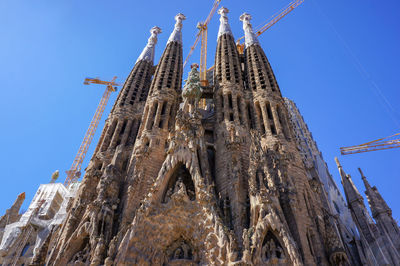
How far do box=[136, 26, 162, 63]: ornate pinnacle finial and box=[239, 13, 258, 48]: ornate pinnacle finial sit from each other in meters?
9.65

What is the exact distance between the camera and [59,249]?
1558 cm

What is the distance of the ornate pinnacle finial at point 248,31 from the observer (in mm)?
31562

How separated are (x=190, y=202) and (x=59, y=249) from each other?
663 centimetres

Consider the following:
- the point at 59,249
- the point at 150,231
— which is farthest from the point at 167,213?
the point at 59,249

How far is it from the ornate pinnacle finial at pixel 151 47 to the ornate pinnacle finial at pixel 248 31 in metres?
9.65

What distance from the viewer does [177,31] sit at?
118 ft

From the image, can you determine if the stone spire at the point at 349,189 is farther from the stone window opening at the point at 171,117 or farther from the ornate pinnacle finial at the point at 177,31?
the ornate pinnacle finial at the point at 177,31

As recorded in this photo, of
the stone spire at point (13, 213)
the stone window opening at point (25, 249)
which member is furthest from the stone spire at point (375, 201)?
the stone spire at point (13, 213)

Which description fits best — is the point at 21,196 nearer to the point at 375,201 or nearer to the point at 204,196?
the point at 204,196

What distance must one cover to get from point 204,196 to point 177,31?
24.9m

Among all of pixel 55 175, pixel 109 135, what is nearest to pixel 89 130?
pixel 55 175

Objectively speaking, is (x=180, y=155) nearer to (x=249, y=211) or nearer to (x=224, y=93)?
(x=249, y=211)

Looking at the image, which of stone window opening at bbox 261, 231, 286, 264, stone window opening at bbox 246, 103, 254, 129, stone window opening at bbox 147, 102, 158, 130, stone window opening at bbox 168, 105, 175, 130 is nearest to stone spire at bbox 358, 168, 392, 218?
stone window opening at bbox 246, 103, 254, 129

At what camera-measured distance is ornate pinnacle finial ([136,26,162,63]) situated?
3276cm
